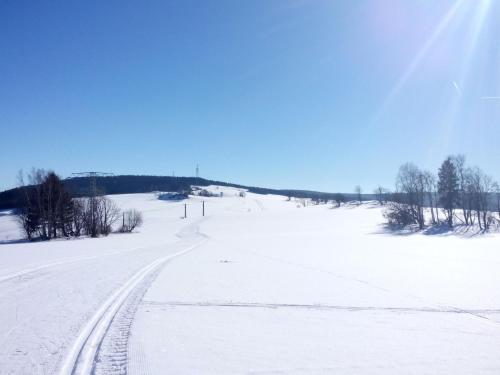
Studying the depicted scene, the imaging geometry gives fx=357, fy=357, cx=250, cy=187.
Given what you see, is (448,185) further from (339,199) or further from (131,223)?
(339,199)

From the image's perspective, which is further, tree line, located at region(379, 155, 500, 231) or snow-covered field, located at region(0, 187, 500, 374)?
tree line, located at region(379, 155, 500, 231)

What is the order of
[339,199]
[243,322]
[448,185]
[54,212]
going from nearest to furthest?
[243,322] < [54,212] < [448,185] < [339,199]

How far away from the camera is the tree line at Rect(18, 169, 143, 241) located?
46081mm

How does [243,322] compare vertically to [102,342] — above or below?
below

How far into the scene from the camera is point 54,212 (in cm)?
4641

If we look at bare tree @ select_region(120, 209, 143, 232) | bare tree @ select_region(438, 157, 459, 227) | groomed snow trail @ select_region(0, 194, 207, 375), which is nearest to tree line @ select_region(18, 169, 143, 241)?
bare tree @ select_region(120, 209, 143, 232)

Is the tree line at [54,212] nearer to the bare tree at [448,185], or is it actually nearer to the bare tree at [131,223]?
the bare tree at [131,223]

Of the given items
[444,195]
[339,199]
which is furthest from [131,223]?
[339,199]

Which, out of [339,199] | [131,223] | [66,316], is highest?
[339,199]

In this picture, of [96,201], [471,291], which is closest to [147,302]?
[471,291]

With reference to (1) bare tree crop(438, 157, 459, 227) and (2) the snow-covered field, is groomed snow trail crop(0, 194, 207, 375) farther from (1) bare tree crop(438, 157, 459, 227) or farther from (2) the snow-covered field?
(1) bare tree crop(438, 157, 459, 227)

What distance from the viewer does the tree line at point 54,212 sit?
46.1 m

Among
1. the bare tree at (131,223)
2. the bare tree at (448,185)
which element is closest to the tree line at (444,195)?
the bare tree at (448,185)

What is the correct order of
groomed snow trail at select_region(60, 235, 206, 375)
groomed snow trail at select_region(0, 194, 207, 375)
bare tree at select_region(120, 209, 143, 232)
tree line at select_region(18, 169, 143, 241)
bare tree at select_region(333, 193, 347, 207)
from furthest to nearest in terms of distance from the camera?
bare tree at select_region(333, 193, 347, 207), bare tree at select_region(120, 209, 143, 232), tree line at select_region(18, 169, 143, 241), groomed snow trail at select_region(0, 194, 207, 375), groomed snow trail at select_region(60, 235, 206, 375)
